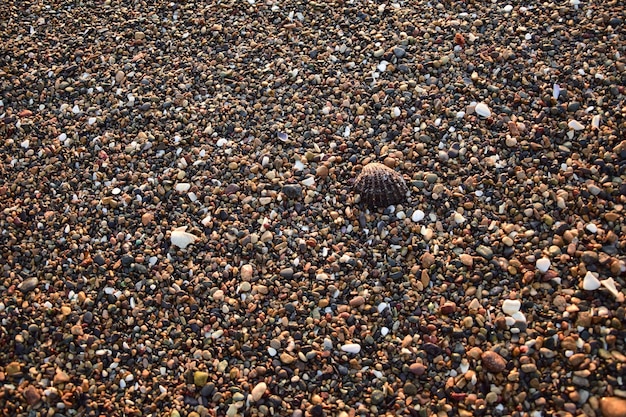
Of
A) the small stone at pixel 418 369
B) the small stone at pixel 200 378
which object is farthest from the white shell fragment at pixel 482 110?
the small stone at pixel 200 378

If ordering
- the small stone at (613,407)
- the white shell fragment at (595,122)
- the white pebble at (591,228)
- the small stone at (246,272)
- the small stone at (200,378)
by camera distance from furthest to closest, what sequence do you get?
the white shell fragment at (595,122), the small stone at (246,272), the white pebble at (591,228), the small stone at (200,378), the small stone at (613,407)

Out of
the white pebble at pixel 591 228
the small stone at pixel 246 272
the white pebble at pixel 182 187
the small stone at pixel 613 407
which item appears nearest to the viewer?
the small stone at pixel 613 407

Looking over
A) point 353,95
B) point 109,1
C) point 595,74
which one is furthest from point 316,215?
point 109,1

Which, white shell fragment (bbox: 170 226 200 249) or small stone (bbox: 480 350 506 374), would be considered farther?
white shell fragment (bbox: 170 226 200 249)

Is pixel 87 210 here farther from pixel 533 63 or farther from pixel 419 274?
pixel 533 63

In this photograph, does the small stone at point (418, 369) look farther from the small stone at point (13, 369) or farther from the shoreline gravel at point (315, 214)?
the small stone at point (13, 369)

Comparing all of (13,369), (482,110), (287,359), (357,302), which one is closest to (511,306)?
(357,302)

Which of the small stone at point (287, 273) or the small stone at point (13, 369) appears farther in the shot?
the small stone at point (287, 273)

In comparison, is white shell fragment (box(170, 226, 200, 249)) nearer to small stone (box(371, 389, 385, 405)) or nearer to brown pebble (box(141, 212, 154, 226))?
brown pebble (box(141, 212, 154, 226))

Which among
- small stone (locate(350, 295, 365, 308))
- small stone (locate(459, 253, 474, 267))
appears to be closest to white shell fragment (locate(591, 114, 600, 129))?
small stone (locate(459, 253, 474, 267))
